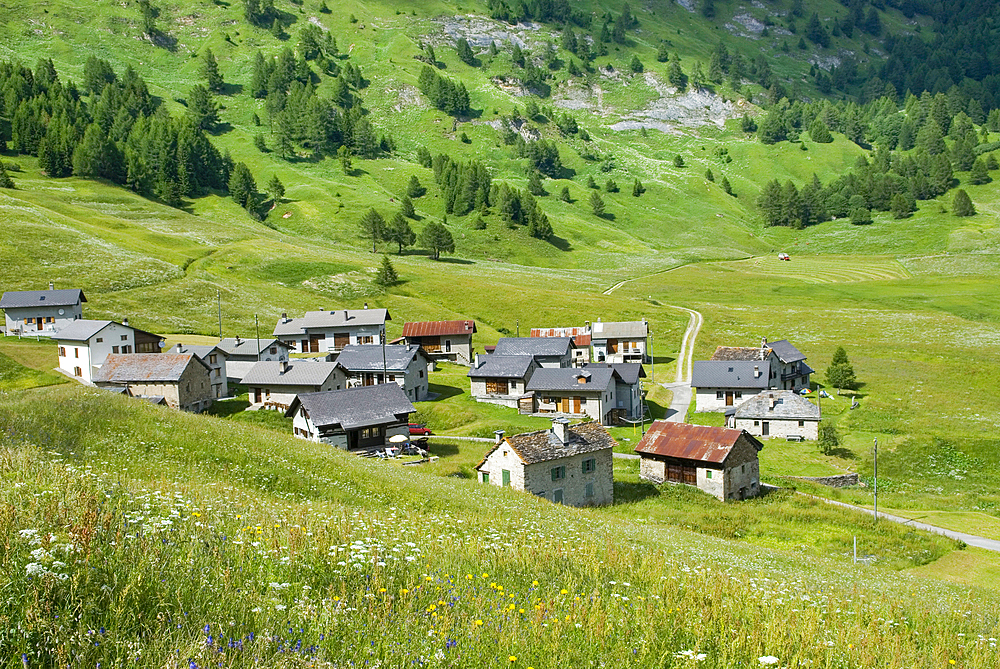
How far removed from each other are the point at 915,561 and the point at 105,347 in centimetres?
8241

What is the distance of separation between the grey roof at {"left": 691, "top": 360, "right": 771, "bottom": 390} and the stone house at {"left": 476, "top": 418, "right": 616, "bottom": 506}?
3566 cm

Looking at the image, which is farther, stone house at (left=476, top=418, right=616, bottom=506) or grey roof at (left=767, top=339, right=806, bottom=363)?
grey roof at (left=767, top=339, right=806, bottom=363)

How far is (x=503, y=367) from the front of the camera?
278 ft

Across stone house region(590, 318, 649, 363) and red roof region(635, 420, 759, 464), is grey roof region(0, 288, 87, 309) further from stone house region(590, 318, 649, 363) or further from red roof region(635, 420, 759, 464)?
red roof region(635, 420, 759, 464)

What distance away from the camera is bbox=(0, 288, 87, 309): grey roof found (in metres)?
91.9

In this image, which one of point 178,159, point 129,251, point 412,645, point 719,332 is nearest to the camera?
point 412,645

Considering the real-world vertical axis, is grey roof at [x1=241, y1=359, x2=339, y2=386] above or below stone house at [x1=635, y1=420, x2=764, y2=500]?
above

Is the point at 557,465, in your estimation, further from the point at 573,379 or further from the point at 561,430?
the point at 573,379

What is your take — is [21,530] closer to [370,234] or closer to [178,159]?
[370,234]

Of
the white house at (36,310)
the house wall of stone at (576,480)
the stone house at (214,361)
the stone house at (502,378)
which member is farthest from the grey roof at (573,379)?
the white house at (36,310)

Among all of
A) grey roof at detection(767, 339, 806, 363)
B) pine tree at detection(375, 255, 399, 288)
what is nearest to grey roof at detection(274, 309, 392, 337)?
pine tree at detection(375, 255, 399, 288)

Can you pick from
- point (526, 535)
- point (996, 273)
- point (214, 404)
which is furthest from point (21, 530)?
point (996, 273)

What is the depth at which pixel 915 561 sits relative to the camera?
39406 millimetres

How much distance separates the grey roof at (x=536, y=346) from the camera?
3659 inches
